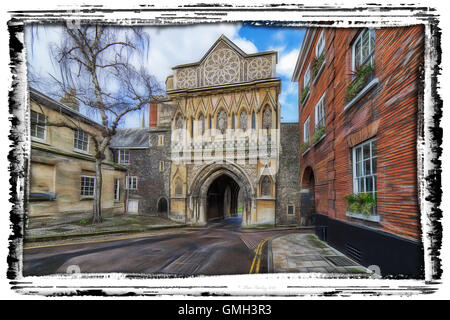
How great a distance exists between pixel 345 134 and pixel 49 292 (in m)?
5.94

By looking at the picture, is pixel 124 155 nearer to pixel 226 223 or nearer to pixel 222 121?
pixel 222 121

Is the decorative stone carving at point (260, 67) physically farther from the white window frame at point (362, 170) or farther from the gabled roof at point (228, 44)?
the white window frame at point (362, 170)

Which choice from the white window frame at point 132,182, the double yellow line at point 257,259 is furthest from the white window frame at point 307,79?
the white window frame at point 132,182

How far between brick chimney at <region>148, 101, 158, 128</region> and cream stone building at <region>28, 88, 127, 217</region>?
1.01 m

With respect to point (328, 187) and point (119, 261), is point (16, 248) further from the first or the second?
point (328, 187)

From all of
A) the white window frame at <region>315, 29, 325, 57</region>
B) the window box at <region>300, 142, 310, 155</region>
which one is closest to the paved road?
the window box at <region>300, 142, 310, 155</region>

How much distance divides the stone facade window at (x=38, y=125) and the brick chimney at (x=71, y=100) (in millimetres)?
450

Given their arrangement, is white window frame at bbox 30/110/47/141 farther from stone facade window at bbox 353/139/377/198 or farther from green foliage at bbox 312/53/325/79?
stone facade window at bbox 353/139/377/198

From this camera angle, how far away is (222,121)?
15.2ft

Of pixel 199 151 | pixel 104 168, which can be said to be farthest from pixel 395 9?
pixel 104 168

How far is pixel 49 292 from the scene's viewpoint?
310 centimetres

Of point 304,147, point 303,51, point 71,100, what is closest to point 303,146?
point 304,147

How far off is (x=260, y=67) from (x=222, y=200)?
4085 millimetres

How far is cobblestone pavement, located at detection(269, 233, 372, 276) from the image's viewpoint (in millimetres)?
3121
